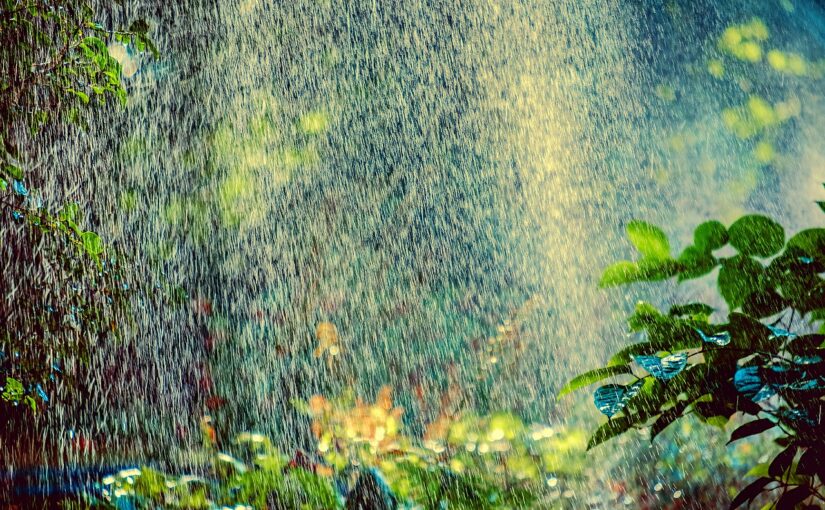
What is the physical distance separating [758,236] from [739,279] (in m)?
0.05

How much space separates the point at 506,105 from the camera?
493 cm

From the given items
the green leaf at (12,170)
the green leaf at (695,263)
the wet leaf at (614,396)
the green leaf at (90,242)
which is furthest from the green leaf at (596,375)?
the green leaf at (12,170)

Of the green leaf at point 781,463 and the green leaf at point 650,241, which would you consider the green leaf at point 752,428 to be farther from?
the green leaf at point 650,241

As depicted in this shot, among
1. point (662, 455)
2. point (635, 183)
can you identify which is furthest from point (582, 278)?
point (662, 455)

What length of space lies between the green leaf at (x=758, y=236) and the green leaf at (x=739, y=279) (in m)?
0.01

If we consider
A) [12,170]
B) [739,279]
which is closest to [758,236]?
[739,279]

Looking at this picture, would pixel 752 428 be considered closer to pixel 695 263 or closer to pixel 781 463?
pixel 781 463

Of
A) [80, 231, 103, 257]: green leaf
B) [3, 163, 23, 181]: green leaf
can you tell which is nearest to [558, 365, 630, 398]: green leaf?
[80, 231, 103, 257]: green leaf

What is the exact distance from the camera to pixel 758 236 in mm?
718

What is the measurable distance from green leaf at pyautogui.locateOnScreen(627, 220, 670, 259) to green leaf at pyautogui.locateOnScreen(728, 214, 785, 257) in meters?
0.07

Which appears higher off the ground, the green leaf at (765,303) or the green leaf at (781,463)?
the green leaf at (765,303)

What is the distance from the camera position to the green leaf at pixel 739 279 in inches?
28.2

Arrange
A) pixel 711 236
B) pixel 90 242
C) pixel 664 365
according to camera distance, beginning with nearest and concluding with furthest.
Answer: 1. pixel 664 365
2. pixel 711 236
3. pixel 90 242

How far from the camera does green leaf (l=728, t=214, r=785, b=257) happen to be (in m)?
0.72
